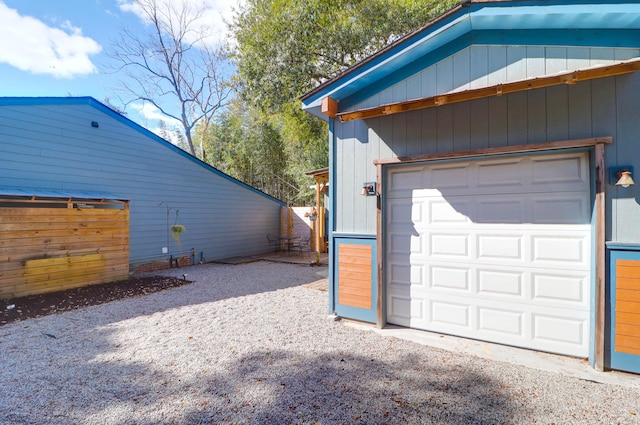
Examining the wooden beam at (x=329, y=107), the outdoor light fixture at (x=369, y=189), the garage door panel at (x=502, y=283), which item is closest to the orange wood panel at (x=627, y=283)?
the garage door panel at (x=502, y=283)

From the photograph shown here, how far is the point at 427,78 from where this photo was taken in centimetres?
386

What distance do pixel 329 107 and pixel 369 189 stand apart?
4.25 ft

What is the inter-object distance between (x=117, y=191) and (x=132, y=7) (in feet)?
34.5

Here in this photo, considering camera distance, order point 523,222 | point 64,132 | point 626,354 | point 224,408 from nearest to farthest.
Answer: point 224,408
point 626,354
point 523,222
point 64,132

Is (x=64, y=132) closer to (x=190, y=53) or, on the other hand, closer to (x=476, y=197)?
(x=476, y=197)

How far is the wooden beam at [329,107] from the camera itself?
4.27 m

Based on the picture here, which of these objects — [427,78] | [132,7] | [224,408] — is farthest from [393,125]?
[132,7]

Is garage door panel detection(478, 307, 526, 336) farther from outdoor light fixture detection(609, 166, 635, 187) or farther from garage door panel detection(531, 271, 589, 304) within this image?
outdoor light fixture detection(609, 166, 635, 187)

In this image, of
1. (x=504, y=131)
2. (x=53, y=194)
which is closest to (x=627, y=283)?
(x=504, y=131)

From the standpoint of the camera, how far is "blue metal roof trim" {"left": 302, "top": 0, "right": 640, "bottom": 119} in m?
2.93

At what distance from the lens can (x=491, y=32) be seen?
11.4ft

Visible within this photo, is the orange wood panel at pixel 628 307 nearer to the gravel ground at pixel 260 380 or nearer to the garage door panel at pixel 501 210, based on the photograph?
the gravel ground at pixel 260 380

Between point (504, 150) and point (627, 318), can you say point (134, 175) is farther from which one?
point (627, 318)

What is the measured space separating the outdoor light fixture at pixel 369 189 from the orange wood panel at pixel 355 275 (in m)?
0.72
